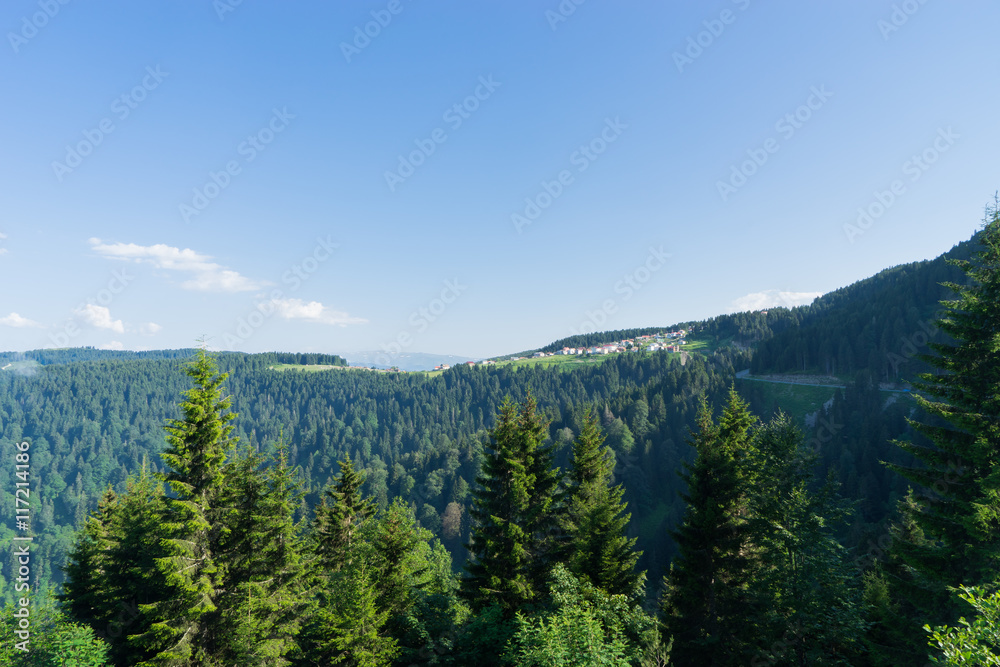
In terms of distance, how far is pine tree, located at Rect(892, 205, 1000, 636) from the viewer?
13.6m

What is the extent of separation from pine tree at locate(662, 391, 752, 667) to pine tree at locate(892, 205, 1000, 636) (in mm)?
6872

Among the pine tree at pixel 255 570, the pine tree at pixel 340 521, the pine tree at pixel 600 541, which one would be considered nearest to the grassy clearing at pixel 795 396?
the pine tree at pixel 600 541

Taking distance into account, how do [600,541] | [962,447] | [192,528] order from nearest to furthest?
[962,447], [192,528], [600,541]

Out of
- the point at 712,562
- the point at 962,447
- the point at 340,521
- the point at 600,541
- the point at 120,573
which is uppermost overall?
the point at 962,447

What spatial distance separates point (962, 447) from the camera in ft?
47.2

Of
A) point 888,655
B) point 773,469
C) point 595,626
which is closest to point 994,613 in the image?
point 595,626

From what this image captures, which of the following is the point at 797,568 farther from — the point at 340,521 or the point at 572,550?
the point at 340,521

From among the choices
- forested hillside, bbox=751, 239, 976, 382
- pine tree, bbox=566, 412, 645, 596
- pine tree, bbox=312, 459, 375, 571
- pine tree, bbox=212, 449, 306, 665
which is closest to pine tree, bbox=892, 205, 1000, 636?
pine tree, bbox=566, 412, 645, 596

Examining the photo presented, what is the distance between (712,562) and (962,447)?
11.2 meters

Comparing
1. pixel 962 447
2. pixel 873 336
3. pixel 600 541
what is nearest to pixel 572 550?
pixel 600 541

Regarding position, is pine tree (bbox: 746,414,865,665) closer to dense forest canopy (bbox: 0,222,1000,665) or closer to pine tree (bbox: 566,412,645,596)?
dense forest canopy (bbox: 0,222,1000,665)

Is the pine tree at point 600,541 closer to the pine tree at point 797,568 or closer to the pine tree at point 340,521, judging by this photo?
the pine tree at point 797,568

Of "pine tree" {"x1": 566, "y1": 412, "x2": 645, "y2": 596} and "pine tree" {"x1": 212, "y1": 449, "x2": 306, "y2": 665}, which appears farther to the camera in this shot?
"pine tree" {"x1": 566, "y1": 412, "x2": 645, "y2": 596}

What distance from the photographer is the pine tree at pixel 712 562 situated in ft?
69.1
